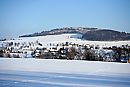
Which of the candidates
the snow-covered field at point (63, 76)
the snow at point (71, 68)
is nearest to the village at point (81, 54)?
the snow at point (71, 68)

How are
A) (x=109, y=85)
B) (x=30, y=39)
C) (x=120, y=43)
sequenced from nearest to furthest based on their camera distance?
(x=109, y=85)
(x=120, y=43)
(x=30, y=39)

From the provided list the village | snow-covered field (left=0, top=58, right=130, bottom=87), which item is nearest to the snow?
snow-covered field (left=0, top=58, right=130, bottom=87)

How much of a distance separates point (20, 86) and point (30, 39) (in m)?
45.9

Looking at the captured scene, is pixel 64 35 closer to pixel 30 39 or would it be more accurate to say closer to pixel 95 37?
pixel 30 39

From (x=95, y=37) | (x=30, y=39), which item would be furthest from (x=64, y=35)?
(x=95, y=37)

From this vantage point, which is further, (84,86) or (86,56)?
(86,56)

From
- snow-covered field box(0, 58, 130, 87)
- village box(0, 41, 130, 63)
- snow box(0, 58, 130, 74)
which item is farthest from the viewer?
village box(0, 41, 130, 63)

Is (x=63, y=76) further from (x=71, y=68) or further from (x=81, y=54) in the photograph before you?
(x=81, y=54)

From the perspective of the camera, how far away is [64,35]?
56531 millimetres

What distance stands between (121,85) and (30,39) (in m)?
45.8

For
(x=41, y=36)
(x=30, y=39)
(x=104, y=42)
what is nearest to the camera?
(x=104, y=42)

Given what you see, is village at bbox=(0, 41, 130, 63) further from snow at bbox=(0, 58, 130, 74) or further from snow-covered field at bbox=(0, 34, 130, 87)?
snow-covered field at bbox=(0, 34, 130, 87)

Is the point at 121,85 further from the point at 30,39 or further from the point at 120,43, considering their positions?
the point at 30,39

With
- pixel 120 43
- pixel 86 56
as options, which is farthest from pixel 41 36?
pixel 86 56
